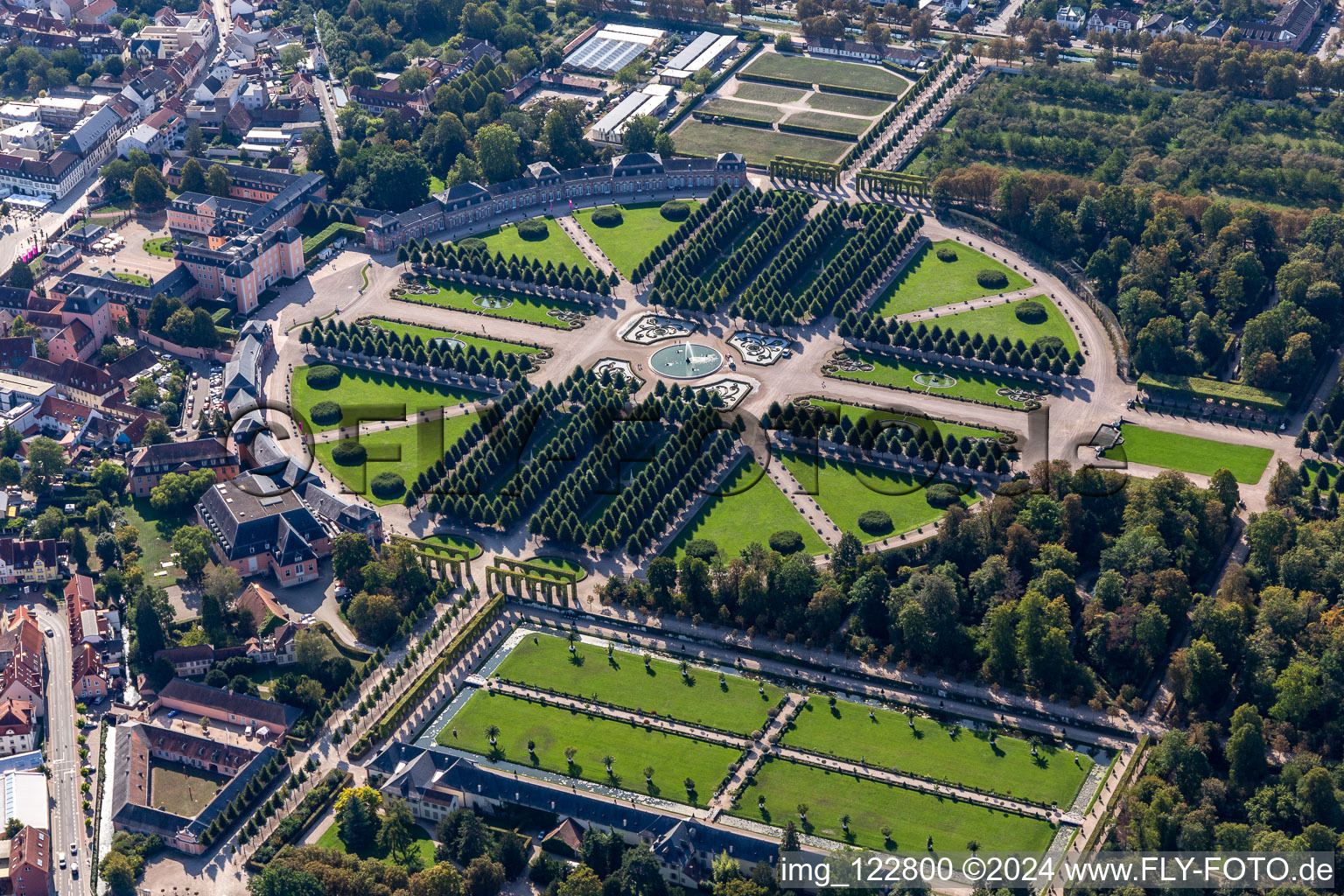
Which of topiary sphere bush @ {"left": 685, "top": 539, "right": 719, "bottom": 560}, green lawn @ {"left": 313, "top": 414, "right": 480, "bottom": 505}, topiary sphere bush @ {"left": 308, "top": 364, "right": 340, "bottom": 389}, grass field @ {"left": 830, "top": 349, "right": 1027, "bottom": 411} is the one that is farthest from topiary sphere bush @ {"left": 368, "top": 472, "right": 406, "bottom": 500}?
grass field @ {"left": 830, "top": 349, "right": 1027, "bottom": 411}

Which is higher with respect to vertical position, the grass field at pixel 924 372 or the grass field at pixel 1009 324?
the grass field at pixel 1009 324

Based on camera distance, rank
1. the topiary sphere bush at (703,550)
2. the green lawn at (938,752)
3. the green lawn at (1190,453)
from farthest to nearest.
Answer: the green lawn at (1190,453), the topiary sphere bush at (703,550), the green lawn at (938,752)

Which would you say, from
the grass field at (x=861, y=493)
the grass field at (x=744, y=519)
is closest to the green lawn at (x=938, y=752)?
the grass field at (x=744, y=519)

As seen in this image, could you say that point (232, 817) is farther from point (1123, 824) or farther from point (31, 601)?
point (1123, 824)

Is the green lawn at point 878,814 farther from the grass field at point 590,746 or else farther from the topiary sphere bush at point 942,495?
the topiary sphere bush at point 942,495

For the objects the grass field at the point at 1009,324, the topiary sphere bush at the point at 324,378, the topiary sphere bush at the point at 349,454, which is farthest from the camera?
the grass field at the point at 1009,324

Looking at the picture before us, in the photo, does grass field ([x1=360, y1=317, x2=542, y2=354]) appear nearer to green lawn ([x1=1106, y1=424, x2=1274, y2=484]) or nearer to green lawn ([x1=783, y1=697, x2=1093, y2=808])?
green lawn ([x1=1106, y1=424, x2=1274, y2=484])

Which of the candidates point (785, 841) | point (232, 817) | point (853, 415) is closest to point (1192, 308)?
point (853, 415)
